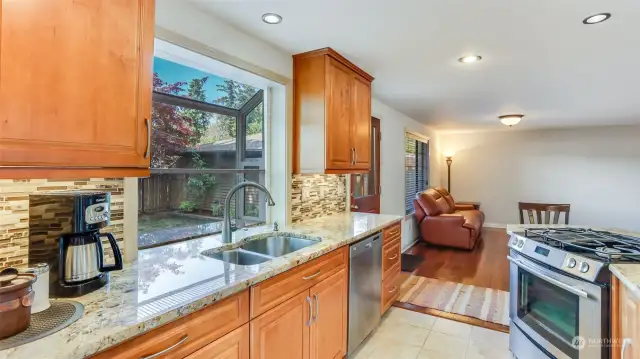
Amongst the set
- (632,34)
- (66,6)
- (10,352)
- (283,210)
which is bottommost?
(10,352)

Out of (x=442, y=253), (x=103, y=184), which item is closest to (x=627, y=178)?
(x=442, y=253)

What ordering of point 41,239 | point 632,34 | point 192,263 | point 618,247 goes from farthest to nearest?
point 632,34 < point 618,247 < point 192,263 < point 41,239

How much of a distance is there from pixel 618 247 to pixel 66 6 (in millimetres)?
2828

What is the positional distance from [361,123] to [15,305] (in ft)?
8.64

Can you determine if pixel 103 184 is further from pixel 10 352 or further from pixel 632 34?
pixel 632 34

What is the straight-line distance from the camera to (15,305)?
854 mm

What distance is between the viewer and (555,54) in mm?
2471

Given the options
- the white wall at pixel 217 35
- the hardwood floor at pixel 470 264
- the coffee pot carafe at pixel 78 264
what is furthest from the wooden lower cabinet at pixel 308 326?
the hardwood floor at pixel 470 264

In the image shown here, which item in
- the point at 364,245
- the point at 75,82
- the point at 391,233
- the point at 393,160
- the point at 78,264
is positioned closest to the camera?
the point at 75,82

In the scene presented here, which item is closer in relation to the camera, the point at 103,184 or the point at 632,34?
the point at 103,184

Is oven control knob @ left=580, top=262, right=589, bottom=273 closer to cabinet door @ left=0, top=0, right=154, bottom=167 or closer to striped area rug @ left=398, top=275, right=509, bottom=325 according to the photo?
striped area rug @ left=398, top=275, right=509, bottom=325

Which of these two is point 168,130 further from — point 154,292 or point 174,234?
point 154,292

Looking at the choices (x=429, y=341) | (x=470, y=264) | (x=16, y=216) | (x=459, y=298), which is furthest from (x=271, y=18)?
(x=470, y=264)

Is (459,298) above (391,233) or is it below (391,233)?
below
